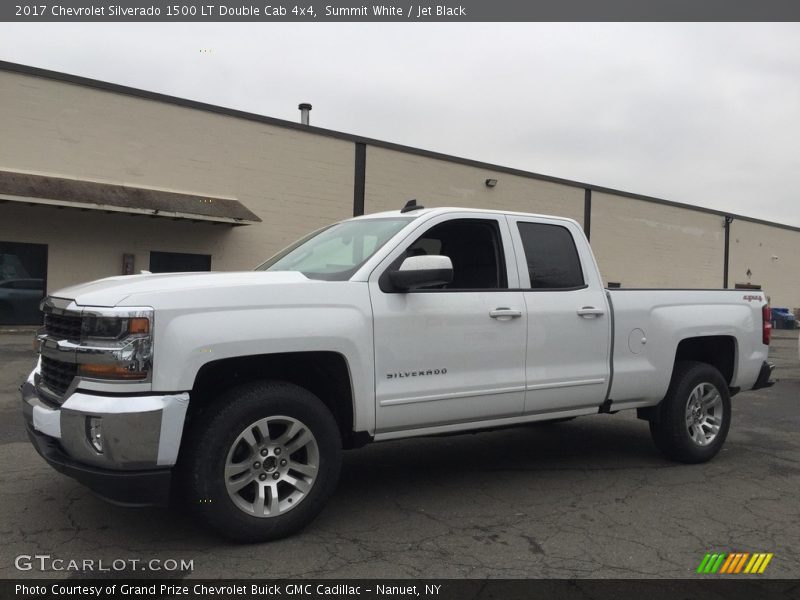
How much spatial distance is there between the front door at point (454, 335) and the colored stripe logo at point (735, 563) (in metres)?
1.52

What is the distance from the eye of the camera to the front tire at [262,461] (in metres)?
3.64

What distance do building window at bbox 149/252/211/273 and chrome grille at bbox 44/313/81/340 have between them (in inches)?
597

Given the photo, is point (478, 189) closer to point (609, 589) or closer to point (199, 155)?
point (199, 155)

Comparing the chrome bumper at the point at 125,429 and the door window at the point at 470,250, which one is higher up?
the door window at the point at 470,250

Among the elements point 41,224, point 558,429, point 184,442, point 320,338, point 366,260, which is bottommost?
point 558,429

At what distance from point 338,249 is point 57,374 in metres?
1.96

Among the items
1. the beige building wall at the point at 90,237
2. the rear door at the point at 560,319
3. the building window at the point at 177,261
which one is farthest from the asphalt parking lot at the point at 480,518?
the building window at the point at 177,261

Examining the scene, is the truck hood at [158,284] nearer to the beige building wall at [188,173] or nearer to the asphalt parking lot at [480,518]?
the asphalt parking lot at [480,518]

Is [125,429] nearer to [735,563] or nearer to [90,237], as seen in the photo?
[735,563]

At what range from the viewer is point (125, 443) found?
11.2 ft

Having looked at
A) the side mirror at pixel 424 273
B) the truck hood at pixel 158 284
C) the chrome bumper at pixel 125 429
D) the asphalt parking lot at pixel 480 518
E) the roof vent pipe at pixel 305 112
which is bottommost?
the asphalt parking lot at pixel 480 518

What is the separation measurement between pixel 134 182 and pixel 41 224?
2.49 meters

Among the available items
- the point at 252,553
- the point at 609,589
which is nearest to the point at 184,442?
the point at 252,553

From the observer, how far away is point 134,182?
18.2 metres
